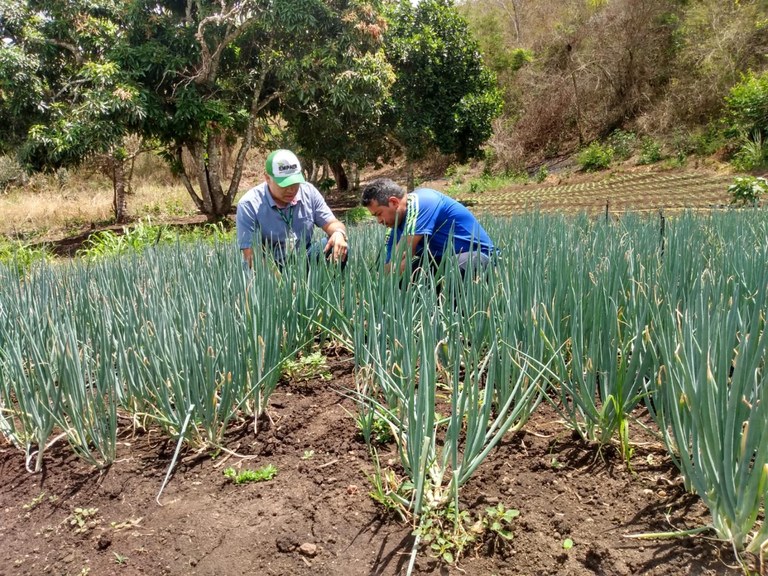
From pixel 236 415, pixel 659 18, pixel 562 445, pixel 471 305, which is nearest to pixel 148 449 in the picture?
pixel 236 415

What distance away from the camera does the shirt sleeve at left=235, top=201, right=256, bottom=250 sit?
115 inches

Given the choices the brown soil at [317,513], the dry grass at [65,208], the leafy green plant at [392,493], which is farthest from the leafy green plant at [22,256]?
the dry grass at [65,208]

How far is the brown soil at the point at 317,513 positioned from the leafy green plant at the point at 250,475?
0.02m

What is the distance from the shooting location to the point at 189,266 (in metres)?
2.53

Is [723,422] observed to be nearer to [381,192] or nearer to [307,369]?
[307,369]

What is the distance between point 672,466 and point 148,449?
1369mm

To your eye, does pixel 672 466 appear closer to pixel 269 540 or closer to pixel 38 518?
pixel 269 540

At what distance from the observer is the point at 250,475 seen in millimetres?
1442

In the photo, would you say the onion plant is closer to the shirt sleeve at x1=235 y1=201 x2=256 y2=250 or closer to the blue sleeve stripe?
the blue sleeve stripe

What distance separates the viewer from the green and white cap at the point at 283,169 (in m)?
2.77

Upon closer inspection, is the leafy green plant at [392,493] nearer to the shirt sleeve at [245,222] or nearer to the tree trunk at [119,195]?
the shirt sleeve at [245,222]

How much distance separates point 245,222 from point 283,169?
1.23 ft

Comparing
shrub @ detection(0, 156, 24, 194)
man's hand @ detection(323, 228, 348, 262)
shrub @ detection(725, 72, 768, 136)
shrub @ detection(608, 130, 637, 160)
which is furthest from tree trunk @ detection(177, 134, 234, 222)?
shrub @ detection(725, 72, 768, 136)

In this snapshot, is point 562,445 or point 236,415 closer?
point 562,445
